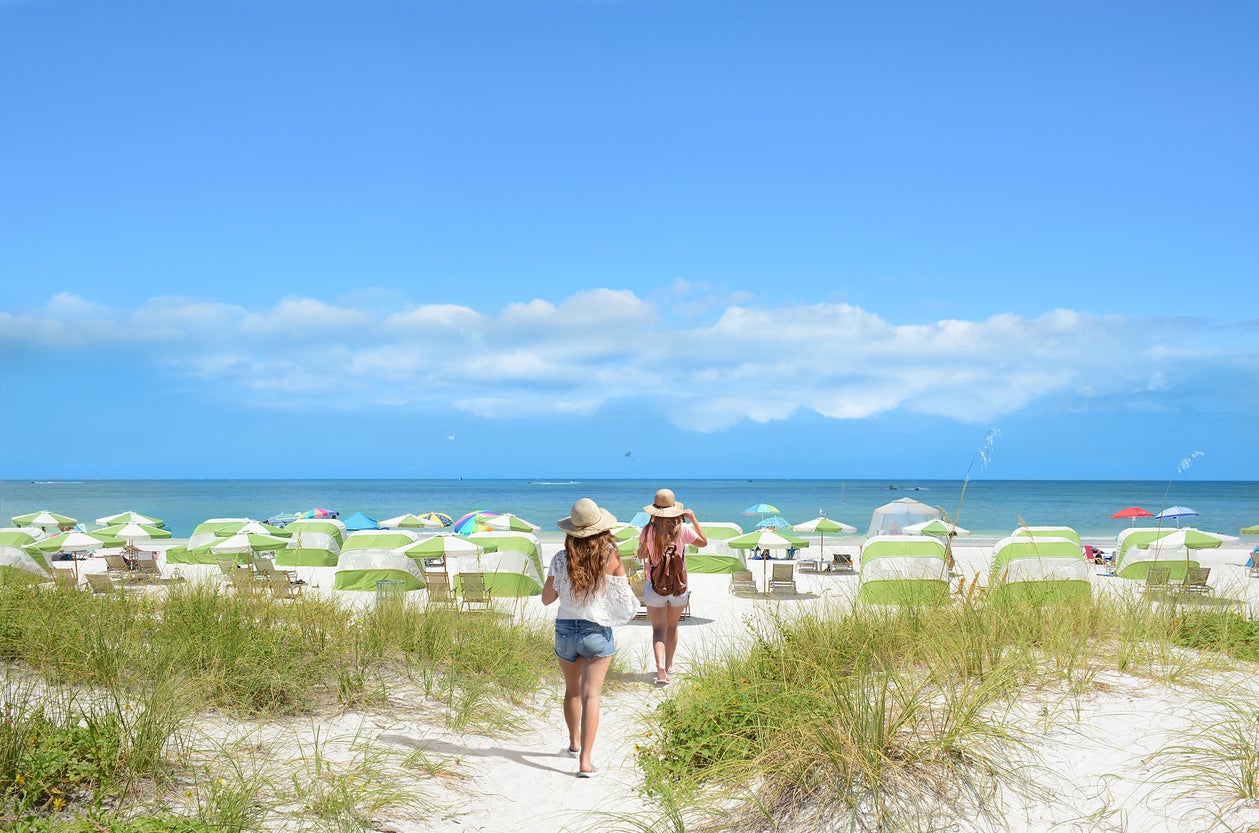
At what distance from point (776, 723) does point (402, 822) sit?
192cm

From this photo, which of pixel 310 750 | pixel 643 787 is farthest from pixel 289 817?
pixel 643 787

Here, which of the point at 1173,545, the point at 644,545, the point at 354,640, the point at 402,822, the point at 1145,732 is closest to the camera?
the point at 402,822

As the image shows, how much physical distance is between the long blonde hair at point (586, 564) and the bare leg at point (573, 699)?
1.39 ft

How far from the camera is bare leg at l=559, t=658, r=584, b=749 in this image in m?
5.01

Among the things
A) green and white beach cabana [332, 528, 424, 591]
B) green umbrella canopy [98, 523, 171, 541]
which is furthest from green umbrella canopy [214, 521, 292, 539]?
green and white beach cabana [332, 528, 424, 591]

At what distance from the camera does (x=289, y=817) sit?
12.5ft

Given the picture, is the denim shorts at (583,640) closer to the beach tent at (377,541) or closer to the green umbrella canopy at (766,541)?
the beach tent at (377,541)

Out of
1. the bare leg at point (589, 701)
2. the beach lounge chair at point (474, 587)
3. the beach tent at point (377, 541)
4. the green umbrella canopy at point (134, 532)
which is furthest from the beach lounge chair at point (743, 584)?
the green umbrella canopy at point (134, 532)

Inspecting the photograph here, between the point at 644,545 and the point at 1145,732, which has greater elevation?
the point at 644,545

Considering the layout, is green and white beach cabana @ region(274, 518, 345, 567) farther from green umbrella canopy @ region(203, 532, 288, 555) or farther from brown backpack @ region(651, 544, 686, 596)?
brown backpack @ region(651, 544, 686, 596)

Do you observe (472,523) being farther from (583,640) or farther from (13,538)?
(583,640)

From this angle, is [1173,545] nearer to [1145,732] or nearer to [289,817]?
[1145,732]

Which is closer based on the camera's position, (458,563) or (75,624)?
(75,624)

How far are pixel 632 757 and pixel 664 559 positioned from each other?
6.53 feet
